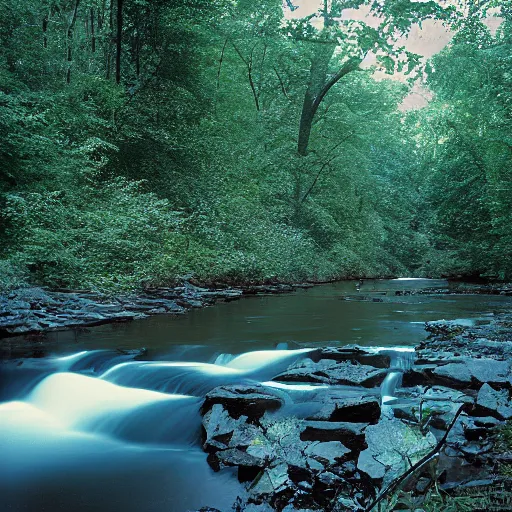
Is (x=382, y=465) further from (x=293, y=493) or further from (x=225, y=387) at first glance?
(x=225, y=387)

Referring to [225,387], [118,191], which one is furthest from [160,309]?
[225,387]

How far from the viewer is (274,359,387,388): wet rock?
5.07 metres

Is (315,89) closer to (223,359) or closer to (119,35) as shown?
(119,35)

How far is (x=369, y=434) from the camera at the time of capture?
3.34 m

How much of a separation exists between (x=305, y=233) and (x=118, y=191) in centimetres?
879

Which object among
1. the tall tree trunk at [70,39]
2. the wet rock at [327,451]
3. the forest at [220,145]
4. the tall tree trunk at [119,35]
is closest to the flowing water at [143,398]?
the wet rock at [327,451]

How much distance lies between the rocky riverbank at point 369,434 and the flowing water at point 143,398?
0.52 ft

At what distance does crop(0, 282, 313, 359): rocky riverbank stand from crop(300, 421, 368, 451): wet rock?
15.0 feet

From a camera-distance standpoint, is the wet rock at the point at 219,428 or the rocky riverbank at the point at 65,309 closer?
the wet rock at the point at 219,428

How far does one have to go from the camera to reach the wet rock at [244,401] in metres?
4.28

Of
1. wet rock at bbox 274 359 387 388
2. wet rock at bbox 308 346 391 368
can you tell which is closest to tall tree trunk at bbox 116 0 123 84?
wet rock at bbox 308 346 391 368

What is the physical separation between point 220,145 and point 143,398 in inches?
580

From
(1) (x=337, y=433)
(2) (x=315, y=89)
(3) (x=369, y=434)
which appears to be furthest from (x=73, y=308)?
(2) (x=315, y=89)

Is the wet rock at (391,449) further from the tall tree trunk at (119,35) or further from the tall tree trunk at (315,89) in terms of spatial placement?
the tall tree trunk at (315,89)
